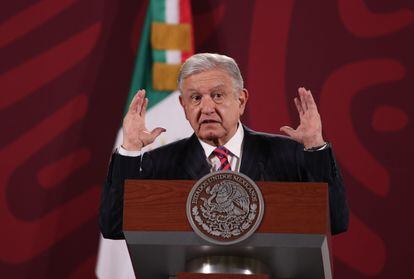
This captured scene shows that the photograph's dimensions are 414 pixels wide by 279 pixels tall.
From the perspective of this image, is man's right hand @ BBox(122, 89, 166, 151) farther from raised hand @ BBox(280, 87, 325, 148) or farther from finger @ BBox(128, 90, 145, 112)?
raised hand @ BBox(280, 87, 325, 148)

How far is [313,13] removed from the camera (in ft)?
17.1

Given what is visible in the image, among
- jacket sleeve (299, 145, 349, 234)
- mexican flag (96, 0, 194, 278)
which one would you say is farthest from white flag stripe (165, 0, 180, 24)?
jacket sleeve (299, 145, 349, 234)

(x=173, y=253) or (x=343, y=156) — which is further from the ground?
(x=343, y=156)

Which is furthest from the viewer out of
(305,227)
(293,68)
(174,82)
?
(293,68)

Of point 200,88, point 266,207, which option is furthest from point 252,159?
point 266,207

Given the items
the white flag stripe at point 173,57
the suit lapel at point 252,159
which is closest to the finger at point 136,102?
the suit lapel at point 252,159

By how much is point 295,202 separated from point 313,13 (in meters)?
2.92

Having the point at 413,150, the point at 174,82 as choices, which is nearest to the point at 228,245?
the point at 174,82

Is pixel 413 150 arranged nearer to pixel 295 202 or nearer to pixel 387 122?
pixel 387 122

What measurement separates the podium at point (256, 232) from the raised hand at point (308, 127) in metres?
0.45

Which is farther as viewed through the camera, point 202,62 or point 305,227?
point 202,62

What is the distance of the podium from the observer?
2.47m

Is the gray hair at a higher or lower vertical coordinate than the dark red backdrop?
lower

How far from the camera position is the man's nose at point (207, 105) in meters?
3.06
